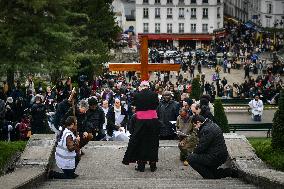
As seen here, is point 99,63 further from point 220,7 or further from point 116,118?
point 220,7

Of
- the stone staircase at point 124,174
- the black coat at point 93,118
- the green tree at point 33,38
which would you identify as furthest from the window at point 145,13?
the black coat at point 93,118

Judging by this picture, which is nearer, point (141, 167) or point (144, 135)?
point (144, 135)

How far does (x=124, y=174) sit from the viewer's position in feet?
54.0

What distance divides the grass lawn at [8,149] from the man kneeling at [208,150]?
3.97 metres

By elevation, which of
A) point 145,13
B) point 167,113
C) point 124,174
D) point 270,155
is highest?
point 145,13

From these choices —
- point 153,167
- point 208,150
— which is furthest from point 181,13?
point 208,150

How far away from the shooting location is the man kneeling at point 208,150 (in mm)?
15125

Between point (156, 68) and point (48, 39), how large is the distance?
1810cm

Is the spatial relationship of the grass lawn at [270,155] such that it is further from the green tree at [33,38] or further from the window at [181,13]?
the window at [181,13]

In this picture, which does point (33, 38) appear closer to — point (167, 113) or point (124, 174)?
point (167, 113)

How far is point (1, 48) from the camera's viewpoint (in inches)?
1560

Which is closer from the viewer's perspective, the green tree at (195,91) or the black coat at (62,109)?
the black coat at (62,109)

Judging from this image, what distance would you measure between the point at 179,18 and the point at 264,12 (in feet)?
38.3

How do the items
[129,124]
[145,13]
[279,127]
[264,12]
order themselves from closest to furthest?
[279,127]
[129,124]
[264,12]
[145,13]
